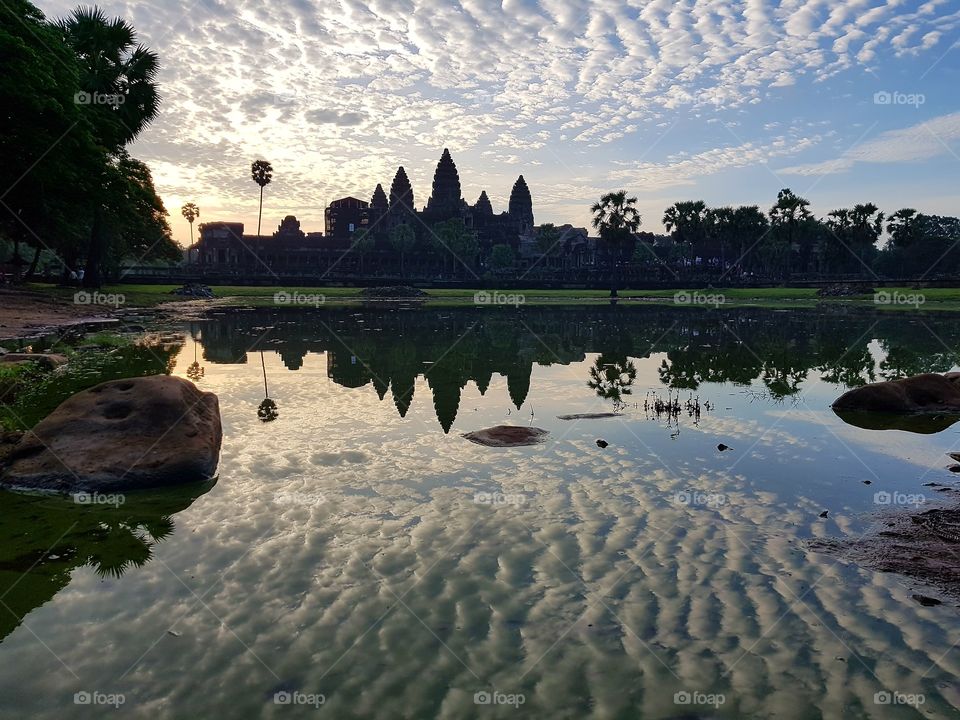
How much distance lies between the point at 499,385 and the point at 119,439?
1129 cm

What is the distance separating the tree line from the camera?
27.2m

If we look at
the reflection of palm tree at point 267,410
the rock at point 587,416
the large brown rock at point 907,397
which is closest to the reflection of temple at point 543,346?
the rock at point 587,416

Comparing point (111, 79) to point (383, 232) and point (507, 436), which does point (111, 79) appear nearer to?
point (507, 436)

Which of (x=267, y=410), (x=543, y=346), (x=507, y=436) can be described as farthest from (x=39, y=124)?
(x=507, y=436)

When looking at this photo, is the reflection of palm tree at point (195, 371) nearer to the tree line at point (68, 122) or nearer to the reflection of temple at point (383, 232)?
the tree line at point (68, 122)

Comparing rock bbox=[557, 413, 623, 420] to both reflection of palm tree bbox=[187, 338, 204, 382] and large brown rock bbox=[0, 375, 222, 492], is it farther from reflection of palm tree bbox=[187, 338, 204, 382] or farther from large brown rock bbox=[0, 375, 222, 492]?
reflection of palm tree bbox=[187, 338, 204, 382]

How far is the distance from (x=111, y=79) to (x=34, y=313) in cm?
1535

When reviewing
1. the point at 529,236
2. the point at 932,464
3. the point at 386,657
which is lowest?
the point at 386,657

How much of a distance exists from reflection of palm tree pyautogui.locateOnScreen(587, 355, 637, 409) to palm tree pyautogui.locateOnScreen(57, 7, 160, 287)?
2857 centimetres

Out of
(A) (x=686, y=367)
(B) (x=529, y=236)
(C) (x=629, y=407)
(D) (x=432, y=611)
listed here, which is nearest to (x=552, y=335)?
(A) (x=686, y=367)

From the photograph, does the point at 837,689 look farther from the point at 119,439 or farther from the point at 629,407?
the point at 629,407

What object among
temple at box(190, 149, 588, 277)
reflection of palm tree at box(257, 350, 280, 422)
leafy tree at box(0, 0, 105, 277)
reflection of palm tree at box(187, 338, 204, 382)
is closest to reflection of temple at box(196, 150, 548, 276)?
temple at box(190, 149, 588, 277)

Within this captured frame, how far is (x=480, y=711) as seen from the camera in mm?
5074

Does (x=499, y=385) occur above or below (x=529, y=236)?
below
